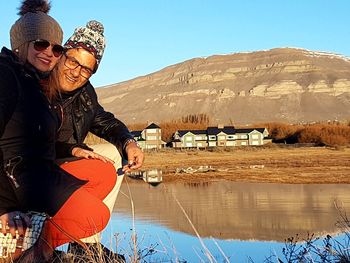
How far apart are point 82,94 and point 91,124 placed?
0.29 m

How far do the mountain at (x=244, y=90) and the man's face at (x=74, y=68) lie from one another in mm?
92695

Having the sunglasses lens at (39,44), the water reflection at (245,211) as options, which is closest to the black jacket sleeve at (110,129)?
the sunglasses lens at (39,44)

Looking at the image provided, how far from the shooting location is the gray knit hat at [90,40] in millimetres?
2869

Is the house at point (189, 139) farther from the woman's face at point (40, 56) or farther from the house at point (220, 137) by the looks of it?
the woman's face at point (40, 56)

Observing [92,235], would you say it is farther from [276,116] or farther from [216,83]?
[216,83]

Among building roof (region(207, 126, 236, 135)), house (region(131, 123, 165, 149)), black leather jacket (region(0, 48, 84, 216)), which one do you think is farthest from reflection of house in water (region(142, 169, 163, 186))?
building roof (region(207, 126, 236, 135))

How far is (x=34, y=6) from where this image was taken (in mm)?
2848

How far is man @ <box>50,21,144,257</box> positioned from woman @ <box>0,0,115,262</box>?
0.51ft

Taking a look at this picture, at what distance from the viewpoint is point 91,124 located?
3305 millimetres

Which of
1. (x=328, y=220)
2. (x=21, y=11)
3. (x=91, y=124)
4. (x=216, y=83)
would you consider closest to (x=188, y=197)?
(x=328, y=220)

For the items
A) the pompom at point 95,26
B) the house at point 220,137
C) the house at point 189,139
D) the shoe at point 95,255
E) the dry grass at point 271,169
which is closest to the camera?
the shoe at point 95,255

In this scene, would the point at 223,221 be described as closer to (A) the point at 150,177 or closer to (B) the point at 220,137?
(A) the point at 150,177

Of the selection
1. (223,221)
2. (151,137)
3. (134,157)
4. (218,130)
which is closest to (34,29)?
(134,157)

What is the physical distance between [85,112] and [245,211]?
152 inches
